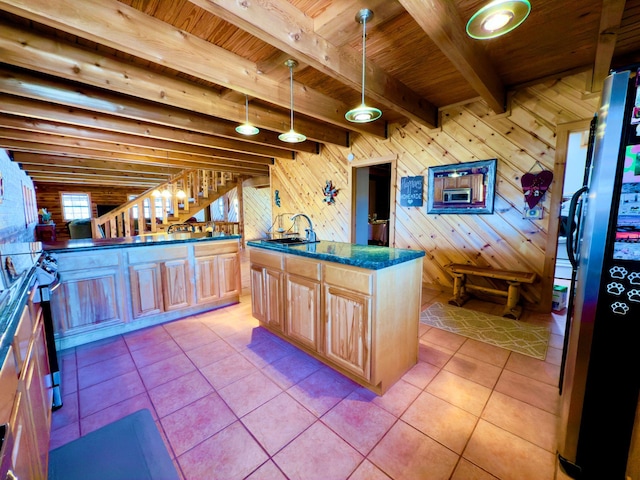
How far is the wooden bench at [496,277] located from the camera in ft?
9.95

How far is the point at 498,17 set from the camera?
1489 mm

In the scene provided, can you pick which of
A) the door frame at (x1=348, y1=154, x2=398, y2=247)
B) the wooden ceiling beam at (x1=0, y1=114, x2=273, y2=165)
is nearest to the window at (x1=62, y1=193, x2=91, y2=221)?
the wooden ceiling beam at (x1=0, y1=114, x2=273, y2=165)

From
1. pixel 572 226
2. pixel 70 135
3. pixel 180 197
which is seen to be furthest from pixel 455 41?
pixel 180 197

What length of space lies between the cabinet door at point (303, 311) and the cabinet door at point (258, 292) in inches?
16.5

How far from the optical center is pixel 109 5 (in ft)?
5.94

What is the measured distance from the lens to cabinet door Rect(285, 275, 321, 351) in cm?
209

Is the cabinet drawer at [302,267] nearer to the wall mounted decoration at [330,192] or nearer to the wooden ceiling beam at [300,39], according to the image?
the wooden ceiling beam at [300,39]

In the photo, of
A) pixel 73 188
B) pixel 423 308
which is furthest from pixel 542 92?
pixel 73 188

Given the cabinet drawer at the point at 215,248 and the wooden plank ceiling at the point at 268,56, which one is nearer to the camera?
the wooden plank ceiling at the point at 268,56

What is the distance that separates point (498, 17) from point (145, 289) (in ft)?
11.9

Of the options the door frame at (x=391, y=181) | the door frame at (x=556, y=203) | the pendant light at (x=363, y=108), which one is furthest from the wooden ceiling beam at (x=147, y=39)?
the door frame at (x=556, y=203)

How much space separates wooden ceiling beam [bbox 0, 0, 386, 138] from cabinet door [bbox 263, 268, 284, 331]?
182 cm

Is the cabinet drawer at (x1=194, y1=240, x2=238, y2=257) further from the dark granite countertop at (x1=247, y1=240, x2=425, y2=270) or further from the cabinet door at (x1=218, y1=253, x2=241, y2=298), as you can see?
the dark granite countertop at (x1=247, y1=240, x2=425, y2=270)

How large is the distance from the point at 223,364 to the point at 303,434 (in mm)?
972
